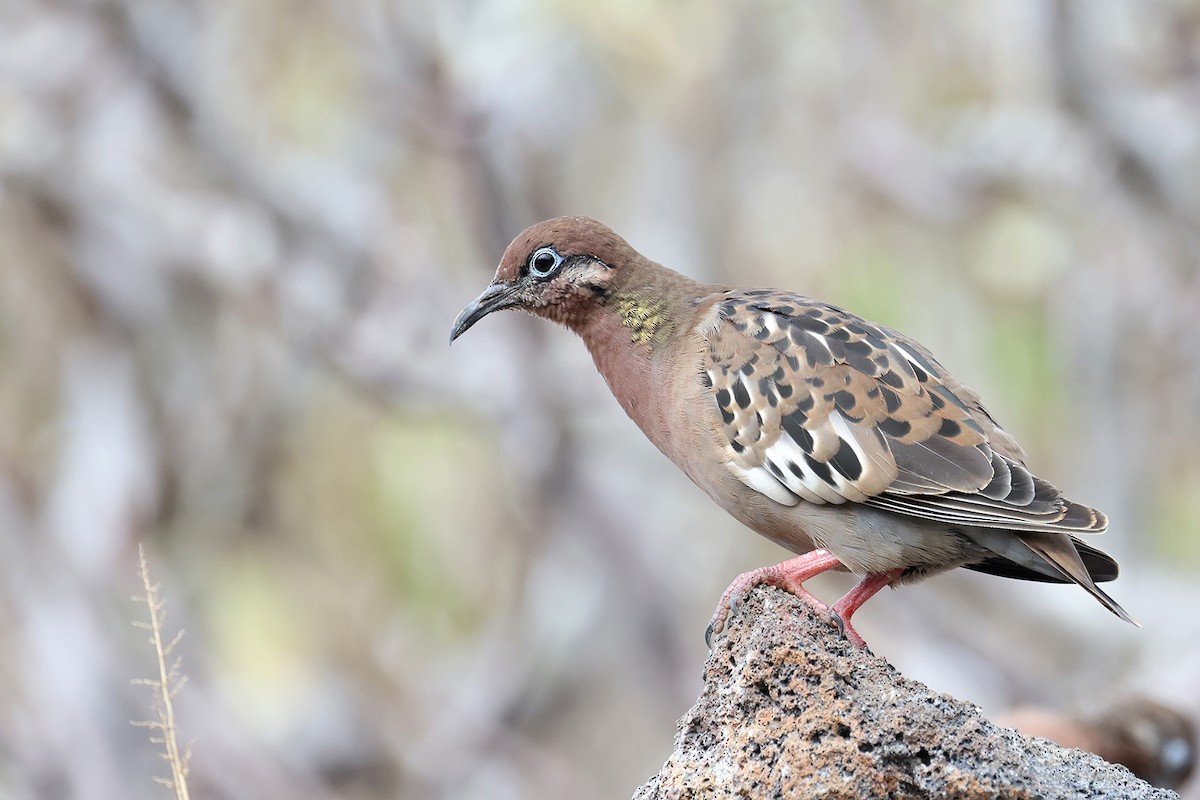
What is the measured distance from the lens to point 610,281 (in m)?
6.00

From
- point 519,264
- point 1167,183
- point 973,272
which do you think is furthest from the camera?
point 973,272

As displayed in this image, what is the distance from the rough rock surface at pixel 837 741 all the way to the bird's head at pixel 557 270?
223 centimetres

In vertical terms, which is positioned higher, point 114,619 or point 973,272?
point 973,272

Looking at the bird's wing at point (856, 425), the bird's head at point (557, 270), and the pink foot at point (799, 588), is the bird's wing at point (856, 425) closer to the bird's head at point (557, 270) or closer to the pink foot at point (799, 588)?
the pink foot at point (799, 588)

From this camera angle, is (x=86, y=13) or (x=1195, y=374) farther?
(x=1195, y=374)

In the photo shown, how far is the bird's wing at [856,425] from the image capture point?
5.08 m

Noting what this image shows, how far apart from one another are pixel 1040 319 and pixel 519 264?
11.3 metres

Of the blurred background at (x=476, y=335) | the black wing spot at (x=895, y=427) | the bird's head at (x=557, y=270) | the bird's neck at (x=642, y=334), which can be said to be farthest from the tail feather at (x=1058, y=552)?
the blurred background at (x=476, y=335)

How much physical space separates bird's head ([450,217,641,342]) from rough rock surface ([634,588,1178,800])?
7.33ft

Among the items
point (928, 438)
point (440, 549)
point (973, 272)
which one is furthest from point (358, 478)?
point (928, 438)

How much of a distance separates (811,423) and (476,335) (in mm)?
7428

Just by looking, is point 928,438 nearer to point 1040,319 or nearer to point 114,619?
point 114,619

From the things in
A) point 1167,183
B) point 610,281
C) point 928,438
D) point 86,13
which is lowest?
point 928,438

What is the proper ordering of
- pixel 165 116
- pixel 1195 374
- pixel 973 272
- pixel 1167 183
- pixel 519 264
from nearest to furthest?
pixel 519 264
pixel 1167 183
pixel 165 116
pixel 1195 374
pixel 973 272
